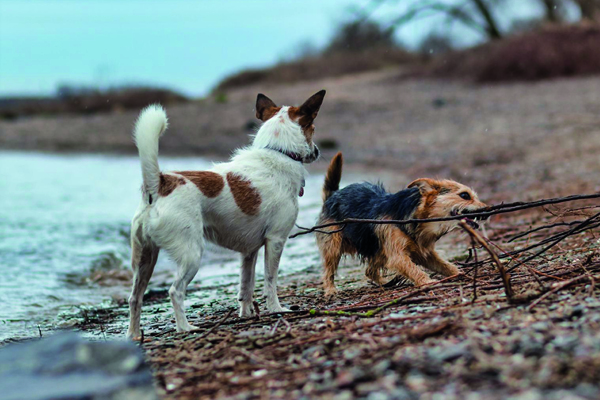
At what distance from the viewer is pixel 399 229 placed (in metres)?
5.46

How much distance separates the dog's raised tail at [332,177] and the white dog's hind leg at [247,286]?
4.30 ft

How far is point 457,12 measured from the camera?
30.1m

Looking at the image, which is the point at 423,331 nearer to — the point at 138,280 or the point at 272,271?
the point at 272,271

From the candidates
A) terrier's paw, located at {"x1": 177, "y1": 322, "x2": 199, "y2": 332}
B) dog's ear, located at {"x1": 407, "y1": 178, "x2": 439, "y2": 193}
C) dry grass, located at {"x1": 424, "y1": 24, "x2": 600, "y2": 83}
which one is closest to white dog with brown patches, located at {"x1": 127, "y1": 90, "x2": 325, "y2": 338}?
terrier's paw, located at {"x1": 177, "y1": 322, "x2": 199, "y2": 332}

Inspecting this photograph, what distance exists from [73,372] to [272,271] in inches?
94.3

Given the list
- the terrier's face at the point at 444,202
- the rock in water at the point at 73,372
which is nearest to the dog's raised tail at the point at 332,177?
the terrier's face at the point at 444,202

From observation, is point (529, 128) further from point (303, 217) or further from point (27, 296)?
point (27, 296)

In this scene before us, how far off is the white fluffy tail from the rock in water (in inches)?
63.5

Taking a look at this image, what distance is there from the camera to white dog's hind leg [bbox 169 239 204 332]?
4449 millimetres

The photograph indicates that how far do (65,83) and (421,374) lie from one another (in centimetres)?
3503

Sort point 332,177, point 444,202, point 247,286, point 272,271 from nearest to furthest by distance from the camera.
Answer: point 272,271
point 247,286
point 444,202
point 332,177

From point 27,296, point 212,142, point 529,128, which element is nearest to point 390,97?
point 212,142

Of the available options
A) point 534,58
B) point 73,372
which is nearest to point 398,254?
point 73,372

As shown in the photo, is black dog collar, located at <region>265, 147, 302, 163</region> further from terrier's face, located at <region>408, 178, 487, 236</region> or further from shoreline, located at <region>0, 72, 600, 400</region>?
shoreline, located at <region>0, 72, 600, 400</region>
